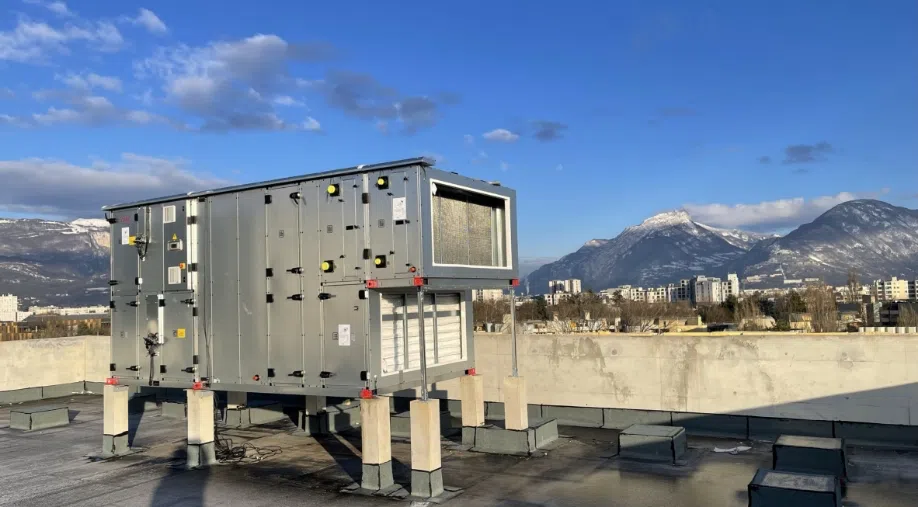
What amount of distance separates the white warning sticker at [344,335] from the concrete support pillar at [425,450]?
5.14 feet

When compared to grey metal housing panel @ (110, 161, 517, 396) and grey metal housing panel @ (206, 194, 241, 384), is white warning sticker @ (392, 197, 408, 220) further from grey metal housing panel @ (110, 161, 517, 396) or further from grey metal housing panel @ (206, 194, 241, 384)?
grey metal housing panel @ (206, 194, 241, 384)

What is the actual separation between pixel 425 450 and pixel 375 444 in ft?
2.91

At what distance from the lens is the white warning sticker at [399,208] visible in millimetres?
10805

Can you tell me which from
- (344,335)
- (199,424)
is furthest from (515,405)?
(199,424)

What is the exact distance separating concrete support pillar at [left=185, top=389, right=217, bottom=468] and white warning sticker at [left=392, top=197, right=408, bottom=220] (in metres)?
5.48

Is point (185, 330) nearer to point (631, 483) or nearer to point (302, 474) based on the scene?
point (302, 474)

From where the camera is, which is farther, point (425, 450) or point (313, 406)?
point (313, 406)

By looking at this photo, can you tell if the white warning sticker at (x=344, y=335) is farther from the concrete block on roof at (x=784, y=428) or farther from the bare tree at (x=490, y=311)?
the bare tree at (x=490, y=311)

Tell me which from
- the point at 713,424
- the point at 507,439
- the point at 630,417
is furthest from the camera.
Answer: the point at 630,417

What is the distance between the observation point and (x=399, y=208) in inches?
428

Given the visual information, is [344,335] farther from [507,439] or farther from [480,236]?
[507,439]

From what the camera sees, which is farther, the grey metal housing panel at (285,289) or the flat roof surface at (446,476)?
the grey metal housing panel at (285,289)

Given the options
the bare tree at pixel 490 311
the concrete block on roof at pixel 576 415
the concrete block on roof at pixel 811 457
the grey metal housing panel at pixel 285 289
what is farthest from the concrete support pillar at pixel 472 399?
the bare tree at pixel 490 311

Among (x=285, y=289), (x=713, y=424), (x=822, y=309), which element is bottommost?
(x=713, y=424)
